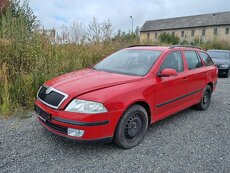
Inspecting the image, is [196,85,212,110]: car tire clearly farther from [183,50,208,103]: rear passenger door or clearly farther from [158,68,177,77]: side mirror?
[158,68,177,77]: side mirror

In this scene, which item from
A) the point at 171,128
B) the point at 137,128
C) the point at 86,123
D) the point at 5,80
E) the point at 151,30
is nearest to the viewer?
the point at 86,123

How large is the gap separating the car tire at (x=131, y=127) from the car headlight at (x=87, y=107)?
0.44m

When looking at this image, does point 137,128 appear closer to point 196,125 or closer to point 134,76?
point 134,76

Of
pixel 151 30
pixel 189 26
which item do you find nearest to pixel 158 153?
pixel 189 26

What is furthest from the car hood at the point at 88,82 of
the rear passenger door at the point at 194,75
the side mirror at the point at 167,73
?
the rear passenger door at the point at 194,75

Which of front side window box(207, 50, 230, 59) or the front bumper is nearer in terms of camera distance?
the front bumper

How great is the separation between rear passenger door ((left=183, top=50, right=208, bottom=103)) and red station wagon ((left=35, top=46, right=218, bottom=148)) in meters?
0.02

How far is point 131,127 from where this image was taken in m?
3.42

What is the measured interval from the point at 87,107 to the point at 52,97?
63 cm

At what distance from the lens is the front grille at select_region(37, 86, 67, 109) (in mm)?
3035

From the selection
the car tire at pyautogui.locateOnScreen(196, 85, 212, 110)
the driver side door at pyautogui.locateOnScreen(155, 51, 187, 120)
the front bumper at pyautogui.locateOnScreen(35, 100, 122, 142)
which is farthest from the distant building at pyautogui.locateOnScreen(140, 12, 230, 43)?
the front bumper at pyautogui.locateOnScreen(35, 100, 122, 142)

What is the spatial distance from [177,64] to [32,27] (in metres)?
4.33

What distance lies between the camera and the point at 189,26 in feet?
193

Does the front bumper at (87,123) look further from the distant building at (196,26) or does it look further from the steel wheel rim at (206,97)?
the distant building at (196,26)
